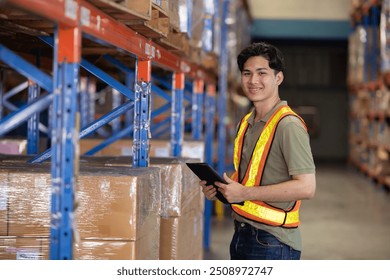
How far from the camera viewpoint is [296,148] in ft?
9.60

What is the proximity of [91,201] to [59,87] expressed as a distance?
694 mm

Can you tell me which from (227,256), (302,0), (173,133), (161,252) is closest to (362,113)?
(302,0)

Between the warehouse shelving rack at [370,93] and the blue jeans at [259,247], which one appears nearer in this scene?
the blue jeans at [259,247]

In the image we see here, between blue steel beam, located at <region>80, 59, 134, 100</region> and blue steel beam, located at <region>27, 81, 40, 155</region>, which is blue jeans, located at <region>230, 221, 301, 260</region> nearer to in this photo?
blue steel beam, located at <region>80, 59, 134, 100</region>

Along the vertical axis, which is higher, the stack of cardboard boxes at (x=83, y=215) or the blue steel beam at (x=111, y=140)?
the blue steel beam at (x=111, y=140)

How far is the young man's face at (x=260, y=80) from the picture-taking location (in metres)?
3.11

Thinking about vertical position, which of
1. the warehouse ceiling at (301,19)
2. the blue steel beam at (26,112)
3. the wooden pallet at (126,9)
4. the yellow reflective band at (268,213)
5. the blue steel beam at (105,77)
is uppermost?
the warehouse ceiling at (301,19)

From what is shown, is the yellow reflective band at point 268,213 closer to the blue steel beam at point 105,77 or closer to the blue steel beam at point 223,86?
the blue steel beam at point 105,77

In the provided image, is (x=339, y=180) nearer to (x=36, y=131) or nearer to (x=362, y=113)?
(x=362, y=113)

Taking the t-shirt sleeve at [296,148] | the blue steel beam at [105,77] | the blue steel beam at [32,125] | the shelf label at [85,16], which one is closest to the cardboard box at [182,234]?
the blue steel beam at [105,77]

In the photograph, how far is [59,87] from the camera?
8.27ft

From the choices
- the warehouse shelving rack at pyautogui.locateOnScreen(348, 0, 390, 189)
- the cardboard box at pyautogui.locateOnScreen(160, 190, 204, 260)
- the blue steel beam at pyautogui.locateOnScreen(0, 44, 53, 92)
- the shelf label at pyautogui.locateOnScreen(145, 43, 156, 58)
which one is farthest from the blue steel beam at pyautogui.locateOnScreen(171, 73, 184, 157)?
the warehouse shelving rack at pyautogui.locateOnScreen(348, 0, 390, 189)

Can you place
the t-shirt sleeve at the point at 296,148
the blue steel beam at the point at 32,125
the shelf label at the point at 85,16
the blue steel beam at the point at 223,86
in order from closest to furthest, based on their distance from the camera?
the shelf label at the point at 85,16, the t-shirt sleeve at the point at 296,148, the blue steel beam at the point at 32,125, the blue steel beam at the point at 223,86

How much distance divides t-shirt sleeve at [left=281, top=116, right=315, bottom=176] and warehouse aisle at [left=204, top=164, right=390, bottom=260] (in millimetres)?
4118
